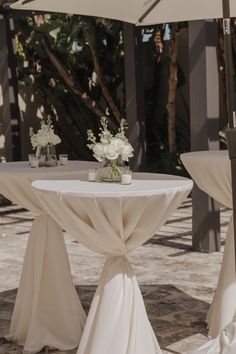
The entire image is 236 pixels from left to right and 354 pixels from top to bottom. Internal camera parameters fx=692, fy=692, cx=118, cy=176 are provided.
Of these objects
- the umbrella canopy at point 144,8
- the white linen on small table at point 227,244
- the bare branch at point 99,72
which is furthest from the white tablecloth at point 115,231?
the bare branch at point 99,72

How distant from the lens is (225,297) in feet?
14.3

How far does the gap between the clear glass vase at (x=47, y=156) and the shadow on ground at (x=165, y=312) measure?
1102 mm

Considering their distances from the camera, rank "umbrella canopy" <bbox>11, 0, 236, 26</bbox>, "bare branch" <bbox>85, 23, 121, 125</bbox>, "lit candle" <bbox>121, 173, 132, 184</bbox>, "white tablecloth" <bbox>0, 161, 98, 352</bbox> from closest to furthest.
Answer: "lit candle" <bbox>121, 173, 132, 184</bbox>, "white tablecloth" <bbox>0, 161, 98, 352</bbox>, "umbrella canopy" <bbox>11, 0, 236, 26</bbox>, "bare branch" <bbox>85, 23, 121, 125</bbox>

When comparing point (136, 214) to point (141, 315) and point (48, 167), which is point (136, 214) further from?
point (48, 167)

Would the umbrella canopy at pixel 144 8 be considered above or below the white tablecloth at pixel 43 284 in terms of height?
above

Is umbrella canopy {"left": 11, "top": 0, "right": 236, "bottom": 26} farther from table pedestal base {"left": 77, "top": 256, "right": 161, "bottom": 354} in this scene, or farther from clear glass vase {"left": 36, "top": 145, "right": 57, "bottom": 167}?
table pedestal base {"left": 77, "top": 256, "right": 161, "bottom": 354}

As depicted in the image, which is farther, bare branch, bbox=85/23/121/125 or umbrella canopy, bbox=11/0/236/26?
bare branch, bbox=85/23/121/125

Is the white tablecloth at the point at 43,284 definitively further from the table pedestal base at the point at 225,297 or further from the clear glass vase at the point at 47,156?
the table pedestal base at the point at 225,297

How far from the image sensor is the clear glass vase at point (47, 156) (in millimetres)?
4828

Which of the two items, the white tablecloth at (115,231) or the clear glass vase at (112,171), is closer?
the white tablecloth at (115,231)

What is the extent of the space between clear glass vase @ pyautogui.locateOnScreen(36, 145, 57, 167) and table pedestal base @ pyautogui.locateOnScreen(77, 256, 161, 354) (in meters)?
1.28

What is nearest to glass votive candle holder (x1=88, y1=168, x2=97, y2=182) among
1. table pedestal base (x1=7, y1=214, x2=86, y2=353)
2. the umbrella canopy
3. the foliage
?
table pedestal base (x1=7, y1=214, x2=86, y2=353)

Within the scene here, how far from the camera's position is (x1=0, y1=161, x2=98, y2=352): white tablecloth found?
430 centimetres

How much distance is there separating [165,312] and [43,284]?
1.01 meters
